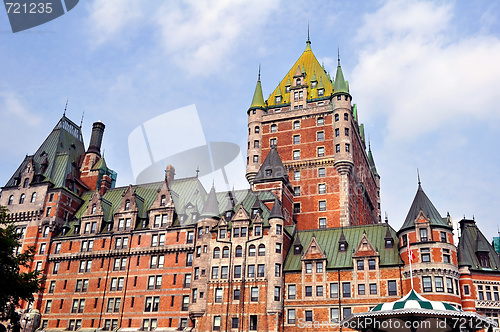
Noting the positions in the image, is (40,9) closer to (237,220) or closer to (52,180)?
(237,220)

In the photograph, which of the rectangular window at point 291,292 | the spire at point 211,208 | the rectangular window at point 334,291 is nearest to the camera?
the rectangular window at point 334,291

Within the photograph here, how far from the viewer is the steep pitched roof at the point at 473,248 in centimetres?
6675

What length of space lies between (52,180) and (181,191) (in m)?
22.9

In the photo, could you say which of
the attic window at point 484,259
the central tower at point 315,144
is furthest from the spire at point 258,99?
the attic window at point 484,259

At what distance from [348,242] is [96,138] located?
57492 millimetres

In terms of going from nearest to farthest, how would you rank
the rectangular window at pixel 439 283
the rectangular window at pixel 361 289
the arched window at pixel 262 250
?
the rectangular window at pixel 439 283 < the rectangular window at pixel 361 289 < the arched window at pixel 262 250

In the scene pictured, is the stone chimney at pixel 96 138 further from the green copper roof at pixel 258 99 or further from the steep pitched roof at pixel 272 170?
the steep pitched roof at pixel 272 170

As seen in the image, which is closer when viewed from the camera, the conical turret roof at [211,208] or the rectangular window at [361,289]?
the rectangular window at [361,289]

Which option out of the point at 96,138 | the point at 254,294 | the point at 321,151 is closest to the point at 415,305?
the point at 254,294

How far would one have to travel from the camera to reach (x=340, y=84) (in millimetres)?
91750

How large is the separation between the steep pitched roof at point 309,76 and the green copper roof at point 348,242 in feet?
96.7

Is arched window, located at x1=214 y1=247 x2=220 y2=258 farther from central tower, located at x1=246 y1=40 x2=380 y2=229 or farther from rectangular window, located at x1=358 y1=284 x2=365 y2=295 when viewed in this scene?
rectangular window, located at x1=358 y1=284 x2=365 y2=295

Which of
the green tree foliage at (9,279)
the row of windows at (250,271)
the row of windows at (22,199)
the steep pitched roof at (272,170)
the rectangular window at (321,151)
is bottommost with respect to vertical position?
the green tree foliage at (9,279)

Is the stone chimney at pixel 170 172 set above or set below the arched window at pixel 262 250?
above
